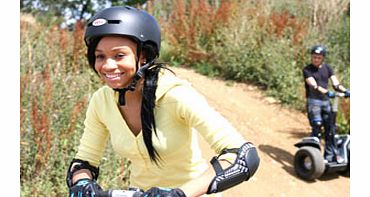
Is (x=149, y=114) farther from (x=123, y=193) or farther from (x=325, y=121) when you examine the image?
(x=325, y=121)

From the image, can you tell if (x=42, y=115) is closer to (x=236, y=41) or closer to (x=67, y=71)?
(x=67, y=71)

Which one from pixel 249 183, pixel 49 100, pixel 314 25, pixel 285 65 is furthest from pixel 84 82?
pixel 314 25

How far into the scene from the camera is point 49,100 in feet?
15.5

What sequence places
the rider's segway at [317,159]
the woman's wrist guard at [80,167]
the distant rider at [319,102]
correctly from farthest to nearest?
1. the distant rider at [319,102]
2. the rider's segway at [317,159]
3. the woman's wrist guard at [80,167]

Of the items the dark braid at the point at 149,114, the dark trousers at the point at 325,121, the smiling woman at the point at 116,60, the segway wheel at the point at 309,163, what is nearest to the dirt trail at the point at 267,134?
the segway wheel at the point at 309,163

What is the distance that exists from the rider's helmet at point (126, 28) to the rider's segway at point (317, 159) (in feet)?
14.9

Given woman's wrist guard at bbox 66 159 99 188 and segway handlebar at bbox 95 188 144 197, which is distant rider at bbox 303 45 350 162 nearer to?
woman's wrist guard at bbox 66 159 99 188

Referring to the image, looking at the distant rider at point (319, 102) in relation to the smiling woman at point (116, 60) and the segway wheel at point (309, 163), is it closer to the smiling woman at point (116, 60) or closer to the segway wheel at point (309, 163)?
the segway wheel at point (309, 163)

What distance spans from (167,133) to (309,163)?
4.74 meters

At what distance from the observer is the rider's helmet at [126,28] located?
198 centimetres

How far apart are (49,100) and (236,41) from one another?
599 cm

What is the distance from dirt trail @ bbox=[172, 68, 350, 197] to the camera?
19.9ft

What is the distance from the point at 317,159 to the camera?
20.2ft

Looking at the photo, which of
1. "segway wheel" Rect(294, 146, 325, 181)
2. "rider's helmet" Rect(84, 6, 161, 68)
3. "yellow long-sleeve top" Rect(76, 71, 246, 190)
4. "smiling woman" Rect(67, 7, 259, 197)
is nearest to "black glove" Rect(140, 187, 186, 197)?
"smiling woman" Rect(67, 7, 259, 197)
